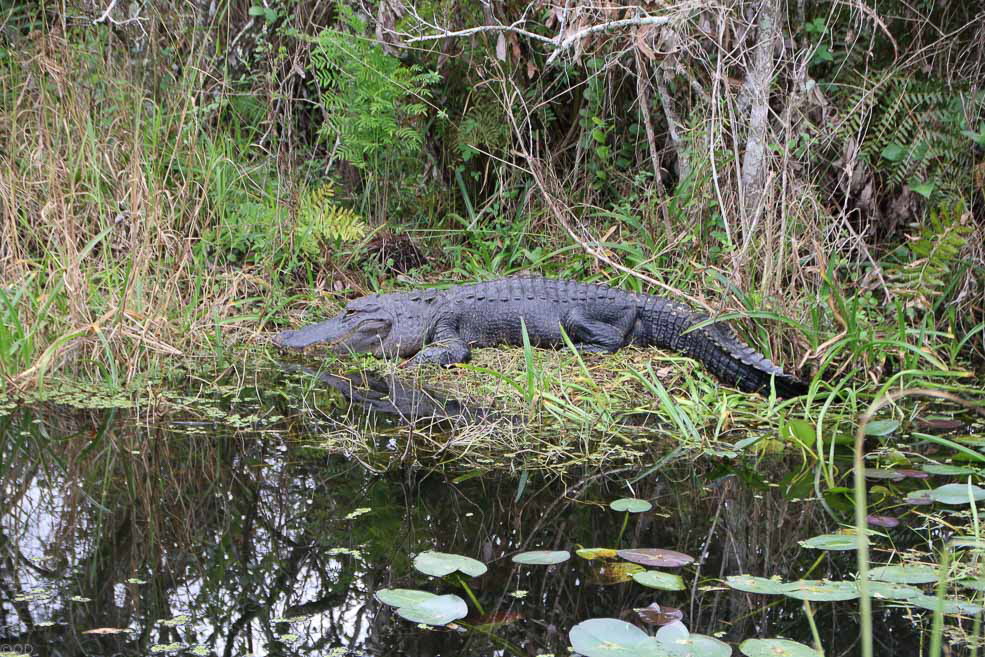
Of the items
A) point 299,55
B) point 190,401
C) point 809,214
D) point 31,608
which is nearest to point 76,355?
point 190,401

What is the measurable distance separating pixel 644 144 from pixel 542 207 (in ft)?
2.46

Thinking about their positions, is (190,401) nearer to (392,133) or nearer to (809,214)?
(392,133)

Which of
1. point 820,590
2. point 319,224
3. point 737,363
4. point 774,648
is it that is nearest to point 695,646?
point 774,648

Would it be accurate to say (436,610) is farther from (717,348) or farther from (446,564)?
(717,348)

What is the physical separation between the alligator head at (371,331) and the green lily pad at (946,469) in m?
2.36

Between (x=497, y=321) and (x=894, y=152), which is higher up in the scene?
(x=894, y=152)

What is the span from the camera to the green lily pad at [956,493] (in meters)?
2.95

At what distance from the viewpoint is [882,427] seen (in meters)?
3.54

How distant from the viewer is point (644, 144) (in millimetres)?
5902

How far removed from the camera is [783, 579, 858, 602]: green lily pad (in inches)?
92.7

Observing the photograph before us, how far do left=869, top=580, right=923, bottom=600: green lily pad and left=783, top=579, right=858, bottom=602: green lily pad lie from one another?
0.05 meters

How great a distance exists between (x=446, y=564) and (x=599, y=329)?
2.43 m

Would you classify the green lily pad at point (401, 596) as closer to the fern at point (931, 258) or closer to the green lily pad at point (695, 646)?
the green lily pad at point (695, 646)

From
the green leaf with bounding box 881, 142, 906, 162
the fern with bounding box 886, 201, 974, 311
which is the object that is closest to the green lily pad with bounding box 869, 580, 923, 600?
the fern with bounding box 886, 201, 974, 311
